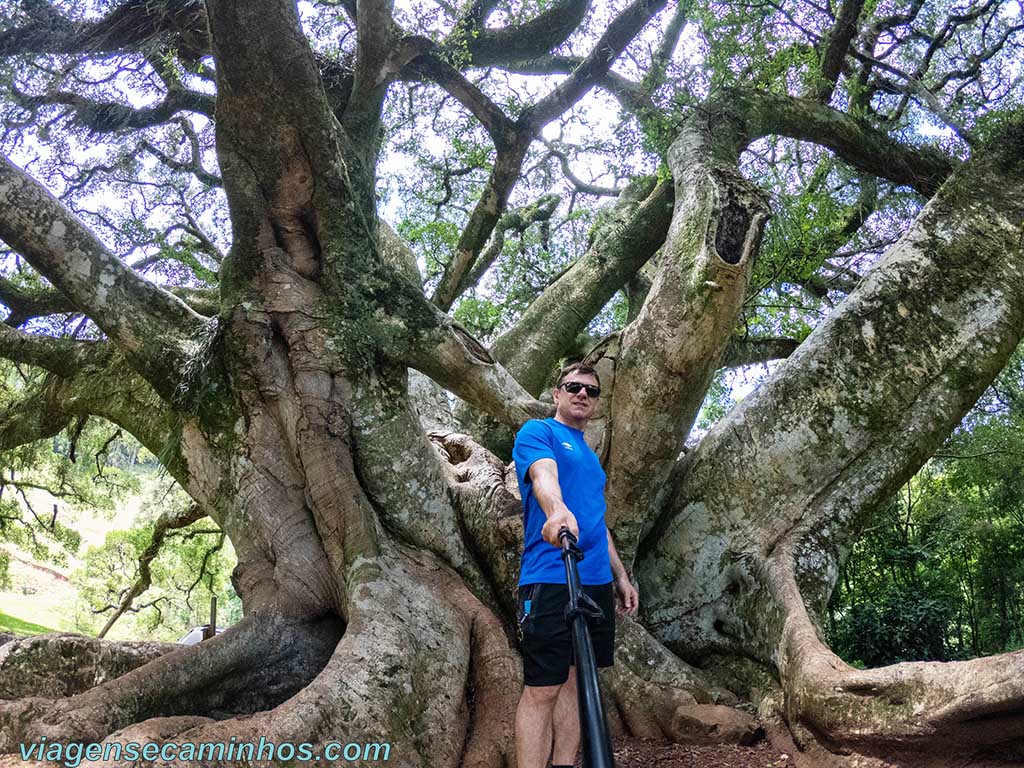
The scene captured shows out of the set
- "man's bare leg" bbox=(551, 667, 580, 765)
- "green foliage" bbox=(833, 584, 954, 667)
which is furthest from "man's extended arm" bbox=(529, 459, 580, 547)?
"green foliage" bbox=(833, 584, 954, 667)

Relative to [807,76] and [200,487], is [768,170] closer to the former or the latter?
[807,76]

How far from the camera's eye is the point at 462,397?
15.5 feet

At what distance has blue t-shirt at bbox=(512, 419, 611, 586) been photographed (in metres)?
2.72

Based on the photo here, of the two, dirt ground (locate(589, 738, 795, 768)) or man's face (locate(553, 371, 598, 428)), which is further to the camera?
dirt ground (locate(589, 738, 795, 768))

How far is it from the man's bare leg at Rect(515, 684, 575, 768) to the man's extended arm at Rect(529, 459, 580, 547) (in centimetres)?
62

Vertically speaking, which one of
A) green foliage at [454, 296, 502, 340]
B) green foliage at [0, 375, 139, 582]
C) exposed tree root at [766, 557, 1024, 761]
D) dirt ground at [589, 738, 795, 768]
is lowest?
dirt ground at [589, 738, 795, 768]

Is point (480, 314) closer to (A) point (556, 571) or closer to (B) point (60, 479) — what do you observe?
(B) point (60, 479)

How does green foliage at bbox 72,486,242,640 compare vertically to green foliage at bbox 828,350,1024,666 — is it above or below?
above

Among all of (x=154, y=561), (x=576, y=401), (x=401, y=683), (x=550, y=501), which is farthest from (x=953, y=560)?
(x=154, y=561)

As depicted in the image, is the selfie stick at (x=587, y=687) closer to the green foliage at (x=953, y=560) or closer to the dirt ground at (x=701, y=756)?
the dirt ground at (x=701, y=756)

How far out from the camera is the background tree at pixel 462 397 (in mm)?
3443

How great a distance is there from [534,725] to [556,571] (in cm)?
53

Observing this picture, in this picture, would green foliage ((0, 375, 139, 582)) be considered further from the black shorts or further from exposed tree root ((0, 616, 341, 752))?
the black shorts

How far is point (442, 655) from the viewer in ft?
12.2
